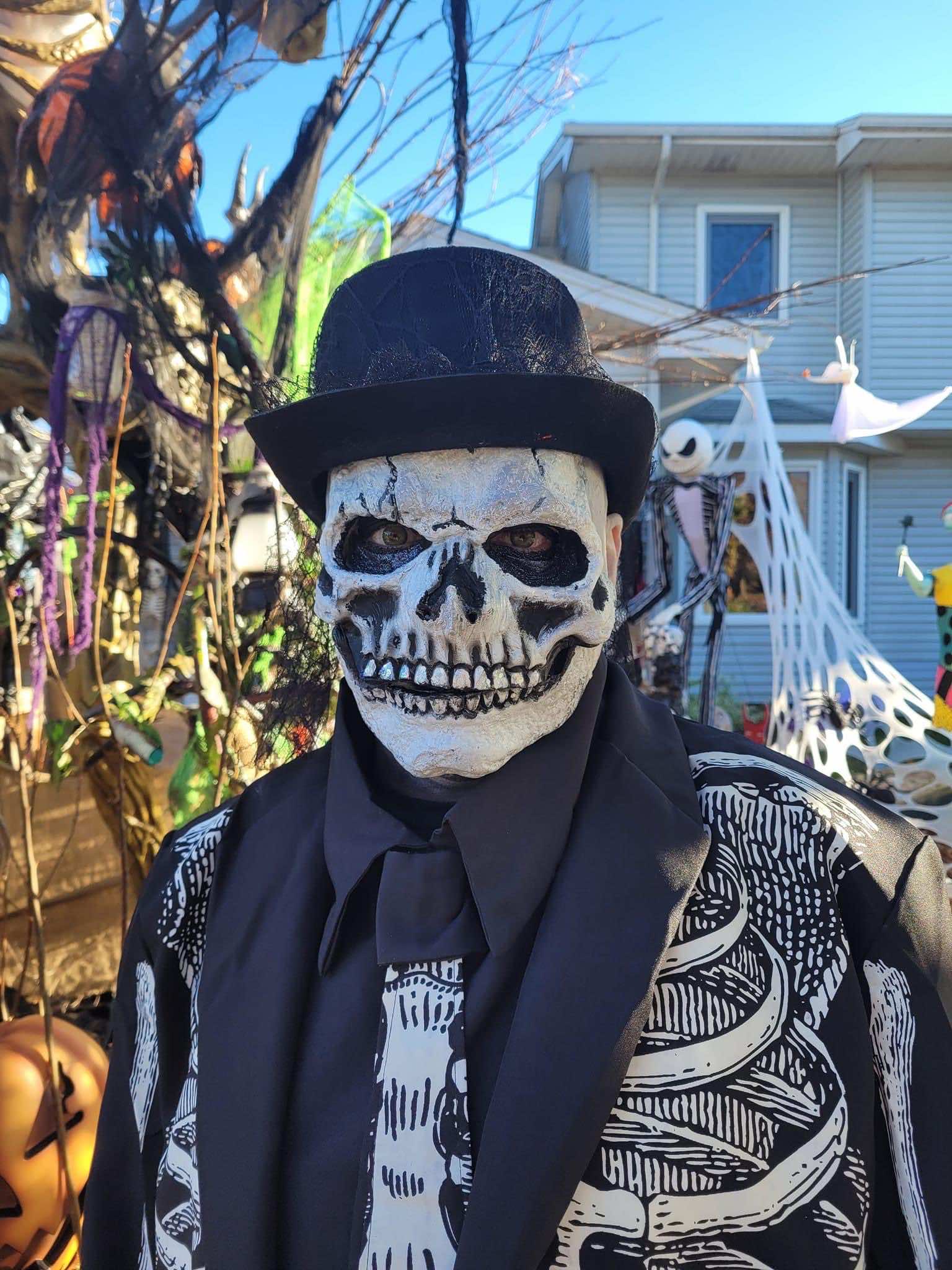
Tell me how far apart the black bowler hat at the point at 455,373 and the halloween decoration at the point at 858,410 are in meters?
3.18

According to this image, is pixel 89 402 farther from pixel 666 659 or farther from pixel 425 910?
pixel 666 659

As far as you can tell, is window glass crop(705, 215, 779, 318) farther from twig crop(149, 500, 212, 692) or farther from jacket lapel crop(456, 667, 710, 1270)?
jacket lapel crop(456, 667, 710, 1270)

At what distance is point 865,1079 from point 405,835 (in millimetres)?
611

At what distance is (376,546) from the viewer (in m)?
1.27

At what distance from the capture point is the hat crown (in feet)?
3.88

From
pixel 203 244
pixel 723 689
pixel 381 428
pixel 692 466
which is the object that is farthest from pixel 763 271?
pixel 381 428

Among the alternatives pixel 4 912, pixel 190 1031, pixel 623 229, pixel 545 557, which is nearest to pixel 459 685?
pixel 545 557

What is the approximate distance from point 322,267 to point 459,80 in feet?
2.51

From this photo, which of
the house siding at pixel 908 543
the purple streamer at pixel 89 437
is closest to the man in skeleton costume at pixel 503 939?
the purple streamer at pixel 89 437

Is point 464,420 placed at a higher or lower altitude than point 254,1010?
higher

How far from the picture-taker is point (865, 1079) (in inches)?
40.8

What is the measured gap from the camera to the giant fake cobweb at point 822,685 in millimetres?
3646

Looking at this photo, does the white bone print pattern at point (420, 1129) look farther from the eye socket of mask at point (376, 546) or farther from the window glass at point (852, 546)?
the window glass at point (852, 546)

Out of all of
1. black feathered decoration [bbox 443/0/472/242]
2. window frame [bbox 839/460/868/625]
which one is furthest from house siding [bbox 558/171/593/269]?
black feathered decoration [bbox 443/0/472/242]
